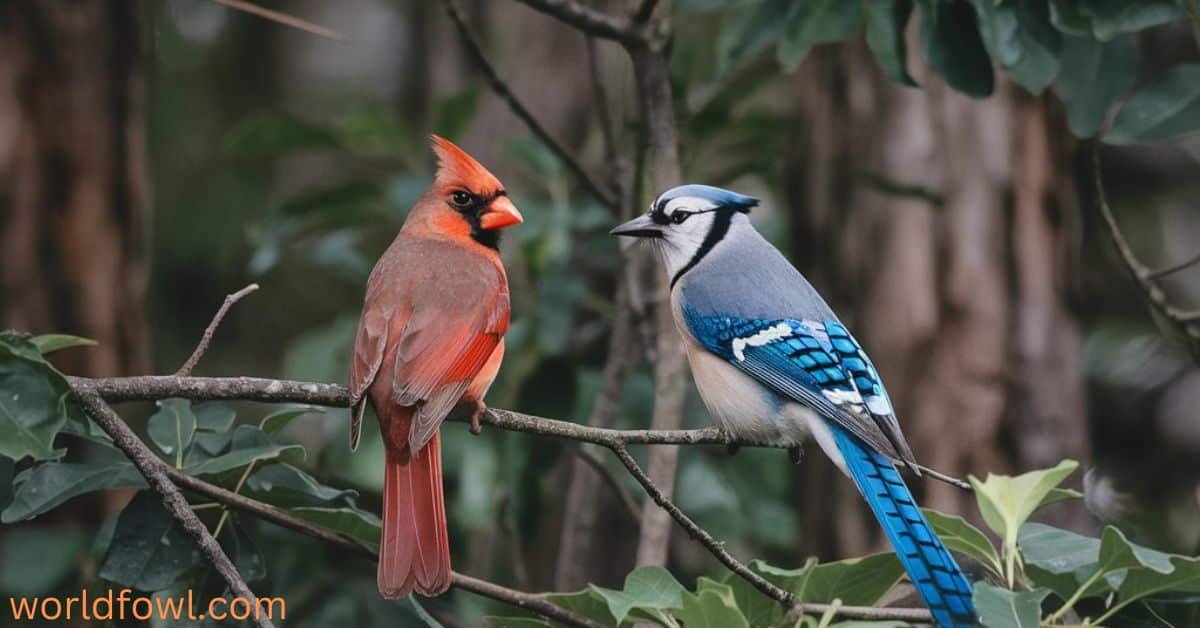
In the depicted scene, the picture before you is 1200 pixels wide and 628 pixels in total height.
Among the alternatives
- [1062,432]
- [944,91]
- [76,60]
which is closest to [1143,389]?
[1062,432]

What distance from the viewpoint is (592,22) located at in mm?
3482

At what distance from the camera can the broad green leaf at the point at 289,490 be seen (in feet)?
9.29

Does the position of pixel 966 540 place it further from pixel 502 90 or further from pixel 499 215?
pixel 502 90

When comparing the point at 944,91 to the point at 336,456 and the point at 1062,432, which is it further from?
the point at 336,456

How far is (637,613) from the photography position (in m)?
2.49

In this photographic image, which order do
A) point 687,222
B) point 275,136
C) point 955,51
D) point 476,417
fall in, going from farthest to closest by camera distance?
point 275,136 < point 687,222 < point 955,51 < point 476,417

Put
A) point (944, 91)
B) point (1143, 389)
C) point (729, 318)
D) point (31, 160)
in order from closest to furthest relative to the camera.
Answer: point (729, 318) → point (31, 160) → point (944, 91) → point (1143, 389)

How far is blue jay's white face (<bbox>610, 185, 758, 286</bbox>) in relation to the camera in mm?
3529

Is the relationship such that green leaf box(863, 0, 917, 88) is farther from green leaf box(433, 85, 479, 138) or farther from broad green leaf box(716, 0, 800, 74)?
green leaf box(433, 85, 479, 138)

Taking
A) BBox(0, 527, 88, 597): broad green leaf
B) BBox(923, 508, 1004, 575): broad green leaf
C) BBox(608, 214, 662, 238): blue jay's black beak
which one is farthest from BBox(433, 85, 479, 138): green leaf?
BBox(923, 508, 1004, 575): broad green leaf

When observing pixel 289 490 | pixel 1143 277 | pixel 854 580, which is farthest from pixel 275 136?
pixel 854 580

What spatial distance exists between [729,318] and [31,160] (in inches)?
87.9

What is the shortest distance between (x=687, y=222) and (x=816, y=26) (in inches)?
23.1

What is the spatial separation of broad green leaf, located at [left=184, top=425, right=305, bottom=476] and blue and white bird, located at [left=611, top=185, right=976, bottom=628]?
3.16 feet
